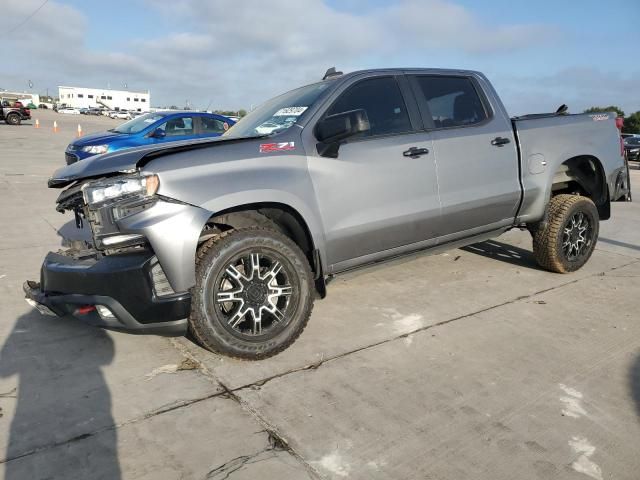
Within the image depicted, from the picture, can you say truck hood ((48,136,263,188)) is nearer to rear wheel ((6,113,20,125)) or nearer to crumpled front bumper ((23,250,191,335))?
crumpled front bumper ((23,250,191,335))

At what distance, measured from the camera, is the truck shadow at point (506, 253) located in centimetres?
561

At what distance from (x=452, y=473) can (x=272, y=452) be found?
0.81 metres

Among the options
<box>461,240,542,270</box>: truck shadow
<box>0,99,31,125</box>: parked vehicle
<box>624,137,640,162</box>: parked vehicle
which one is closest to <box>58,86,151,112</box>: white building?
<box>0,99,31,125</box>: parked vehicle

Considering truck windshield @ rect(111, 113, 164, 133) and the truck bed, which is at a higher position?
truck windshield @ rect(111, 113, 164, 133)

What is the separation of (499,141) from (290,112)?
74.4 inches

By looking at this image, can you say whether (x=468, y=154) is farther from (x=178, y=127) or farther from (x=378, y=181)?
(x=178, y=127)

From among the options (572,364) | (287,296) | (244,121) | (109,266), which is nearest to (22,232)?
(244,121)

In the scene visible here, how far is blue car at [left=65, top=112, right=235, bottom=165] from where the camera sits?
10.6 m

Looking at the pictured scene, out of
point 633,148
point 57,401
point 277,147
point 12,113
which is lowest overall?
point 57,401

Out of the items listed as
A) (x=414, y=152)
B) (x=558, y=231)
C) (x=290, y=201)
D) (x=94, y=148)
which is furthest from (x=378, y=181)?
(x=94, y=148)

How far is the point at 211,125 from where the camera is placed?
11.8 m

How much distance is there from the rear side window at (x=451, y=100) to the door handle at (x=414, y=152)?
352 millimetres

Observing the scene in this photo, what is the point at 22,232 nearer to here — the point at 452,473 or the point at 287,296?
the point at 287,296

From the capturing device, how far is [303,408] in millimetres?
2748
